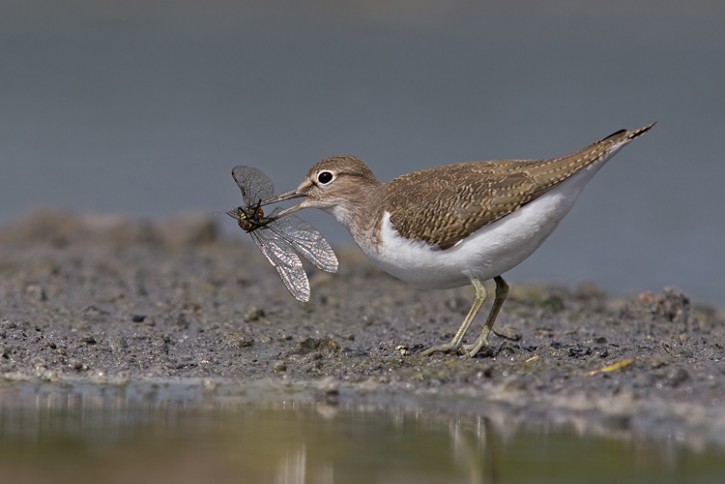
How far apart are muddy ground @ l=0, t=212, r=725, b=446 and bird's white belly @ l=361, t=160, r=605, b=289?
66 cm

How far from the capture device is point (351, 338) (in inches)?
420

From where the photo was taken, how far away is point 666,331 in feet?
37.2

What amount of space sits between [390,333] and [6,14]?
20.1 metres

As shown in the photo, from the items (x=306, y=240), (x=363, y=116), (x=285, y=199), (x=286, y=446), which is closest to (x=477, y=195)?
(x=306, y=240)

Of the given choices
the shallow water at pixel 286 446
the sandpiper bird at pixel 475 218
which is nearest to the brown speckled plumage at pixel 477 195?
the sandpiper bird at pixel 475 218

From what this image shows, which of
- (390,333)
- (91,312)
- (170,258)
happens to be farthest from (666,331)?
(170,258)

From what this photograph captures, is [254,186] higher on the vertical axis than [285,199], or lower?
higher

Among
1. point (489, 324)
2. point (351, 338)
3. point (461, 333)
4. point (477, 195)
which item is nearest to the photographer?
point (477, 195)

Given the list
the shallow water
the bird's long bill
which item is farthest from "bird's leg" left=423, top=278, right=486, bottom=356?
the bird's long bill

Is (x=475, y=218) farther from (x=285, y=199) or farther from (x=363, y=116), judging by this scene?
(x=363, y=116)

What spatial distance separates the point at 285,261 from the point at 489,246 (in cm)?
188

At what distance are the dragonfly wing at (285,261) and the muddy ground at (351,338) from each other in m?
0.40

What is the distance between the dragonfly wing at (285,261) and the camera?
10227mm

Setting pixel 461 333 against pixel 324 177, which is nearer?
pixel 461 333
